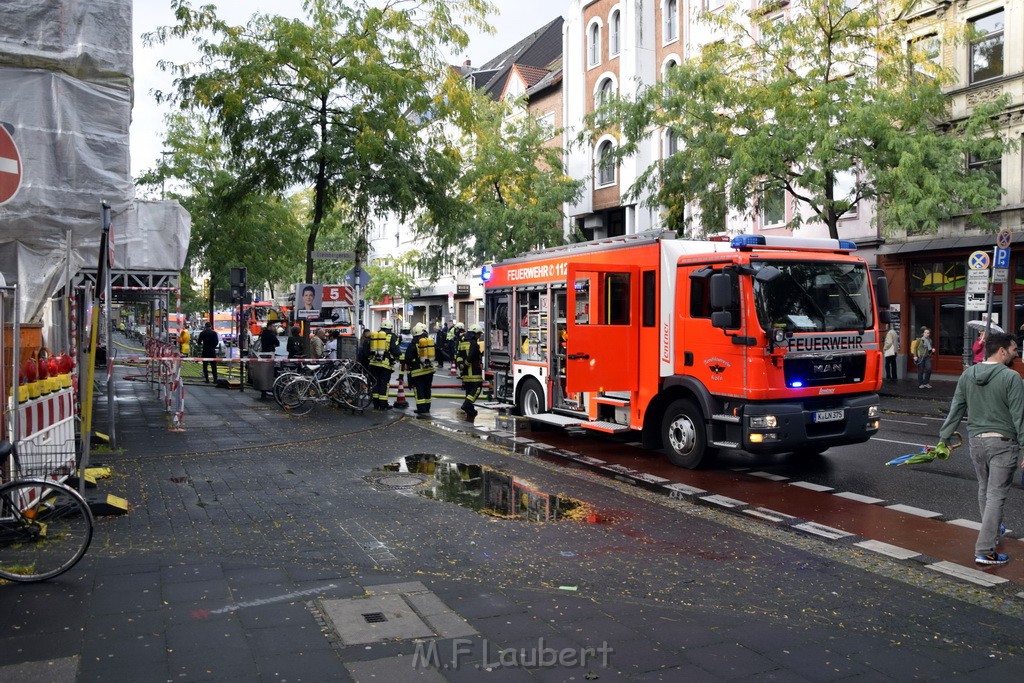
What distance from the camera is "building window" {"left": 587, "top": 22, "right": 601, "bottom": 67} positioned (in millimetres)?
37009

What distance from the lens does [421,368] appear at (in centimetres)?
1586

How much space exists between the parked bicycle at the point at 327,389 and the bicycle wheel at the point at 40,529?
390 inches

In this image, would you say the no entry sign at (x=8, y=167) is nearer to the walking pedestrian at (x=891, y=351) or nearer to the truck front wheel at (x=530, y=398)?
the truck front wheel at (x=530, y=398)

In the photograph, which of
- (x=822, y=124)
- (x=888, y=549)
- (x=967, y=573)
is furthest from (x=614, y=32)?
(x=967, y=573)

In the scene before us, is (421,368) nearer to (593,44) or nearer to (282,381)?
(282,381)

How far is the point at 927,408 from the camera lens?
18188mm

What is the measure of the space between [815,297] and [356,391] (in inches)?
363

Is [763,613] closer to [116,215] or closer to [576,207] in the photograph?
[116,215]

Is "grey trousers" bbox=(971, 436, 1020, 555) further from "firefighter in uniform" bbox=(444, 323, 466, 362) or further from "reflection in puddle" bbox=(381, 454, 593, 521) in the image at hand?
"firefighter in uniform" bbox=(444, 323, 466, 362)

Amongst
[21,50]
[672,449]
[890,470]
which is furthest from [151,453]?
[890,470]

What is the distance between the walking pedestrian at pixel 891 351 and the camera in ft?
75.9

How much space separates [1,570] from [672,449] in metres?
7.10

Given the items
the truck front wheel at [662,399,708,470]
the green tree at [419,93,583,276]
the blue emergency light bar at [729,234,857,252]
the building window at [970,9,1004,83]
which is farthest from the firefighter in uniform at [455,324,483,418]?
the building window at [970,9,1004,83]

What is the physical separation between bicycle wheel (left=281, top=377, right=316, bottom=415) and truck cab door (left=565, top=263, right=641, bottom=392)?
6.59 metres
